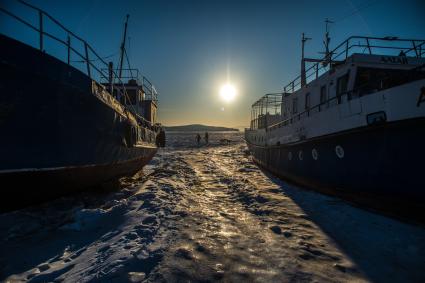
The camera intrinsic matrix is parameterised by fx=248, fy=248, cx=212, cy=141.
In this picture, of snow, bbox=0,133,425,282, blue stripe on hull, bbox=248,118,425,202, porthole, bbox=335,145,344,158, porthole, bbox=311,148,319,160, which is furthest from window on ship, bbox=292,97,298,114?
snow, bbox=0,133,425,282

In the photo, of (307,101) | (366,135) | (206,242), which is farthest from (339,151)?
(206,242)

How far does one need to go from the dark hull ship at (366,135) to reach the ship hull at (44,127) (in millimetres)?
6324

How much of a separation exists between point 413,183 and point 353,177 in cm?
131

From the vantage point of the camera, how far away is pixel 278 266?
3123 mm

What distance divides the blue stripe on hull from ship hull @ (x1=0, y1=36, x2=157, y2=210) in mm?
6269

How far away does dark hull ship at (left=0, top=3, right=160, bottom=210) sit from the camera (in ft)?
14.5

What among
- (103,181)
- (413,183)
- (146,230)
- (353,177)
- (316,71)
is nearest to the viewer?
(146,230)

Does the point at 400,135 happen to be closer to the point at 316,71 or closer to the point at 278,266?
→ the point at 278,266

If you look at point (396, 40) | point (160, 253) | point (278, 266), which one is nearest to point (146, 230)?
point (160, 253)

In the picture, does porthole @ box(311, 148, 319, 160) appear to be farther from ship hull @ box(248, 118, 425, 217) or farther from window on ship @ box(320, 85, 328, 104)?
window on ship @ box(320, 85, 328, 104)

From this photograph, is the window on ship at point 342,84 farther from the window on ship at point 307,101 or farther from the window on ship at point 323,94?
the window on ship at point 307,101

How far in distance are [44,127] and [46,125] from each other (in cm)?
6

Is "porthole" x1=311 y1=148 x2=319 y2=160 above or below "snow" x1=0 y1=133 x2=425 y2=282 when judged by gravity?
above

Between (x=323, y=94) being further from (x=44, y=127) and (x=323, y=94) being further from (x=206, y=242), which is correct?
(x=44, y=127)
